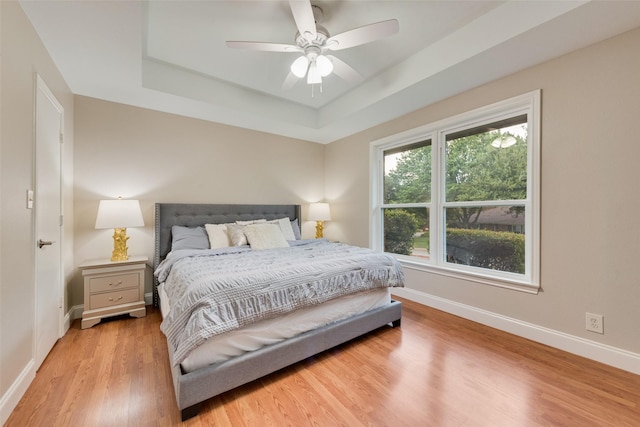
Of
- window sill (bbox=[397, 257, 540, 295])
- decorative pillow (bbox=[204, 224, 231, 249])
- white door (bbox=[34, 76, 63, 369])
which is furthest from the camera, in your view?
decorative pillow (bbox=[204, 224, 231, 249])

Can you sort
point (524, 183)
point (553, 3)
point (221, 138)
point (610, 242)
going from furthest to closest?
point (221, 138), point (524, 183), point (610, 242), point (553, 3)

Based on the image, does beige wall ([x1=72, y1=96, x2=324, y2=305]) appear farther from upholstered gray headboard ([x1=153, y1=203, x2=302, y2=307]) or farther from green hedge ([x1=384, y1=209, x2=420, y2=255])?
green hedge ([x1=384, y1=209, x2=420, y2=255])

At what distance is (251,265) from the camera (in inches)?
82.4

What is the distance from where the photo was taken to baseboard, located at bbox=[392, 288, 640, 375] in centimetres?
185

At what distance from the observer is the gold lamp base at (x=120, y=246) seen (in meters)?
2.78

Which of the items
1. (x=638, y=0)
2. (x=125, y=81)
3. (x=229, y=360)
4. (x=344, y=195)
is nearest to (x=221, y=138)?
(x=125, y=81)

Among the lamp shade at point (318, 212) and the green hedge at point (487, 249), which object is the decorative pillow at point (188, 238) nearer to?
the lamp shade at point (318, 212)

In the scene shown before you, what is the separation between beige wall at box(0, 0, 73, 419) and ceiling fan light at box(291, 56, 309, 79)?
1708mm

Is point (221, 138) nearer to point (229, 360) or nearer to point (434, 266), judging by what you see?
point (229, 360)

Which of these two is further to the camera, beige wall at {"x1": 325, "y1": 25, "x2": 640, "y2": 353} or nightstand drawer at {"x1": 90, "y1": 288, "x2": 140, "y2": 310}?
nightstand drawer at {"x1": 90, "y1": 288, "x2": 140, "y2": 310}

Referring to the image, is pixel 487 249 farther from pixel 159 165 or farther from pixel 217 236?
pixel 159 165

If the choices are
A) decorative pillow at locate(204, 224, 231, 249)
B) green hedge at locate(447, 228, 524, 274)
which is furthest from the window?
decorative pillow at locate(204, 224, 231, 249)

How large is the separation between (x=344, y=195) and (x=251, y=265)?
8.77 ft

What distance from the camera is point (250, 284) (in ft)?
5.52
